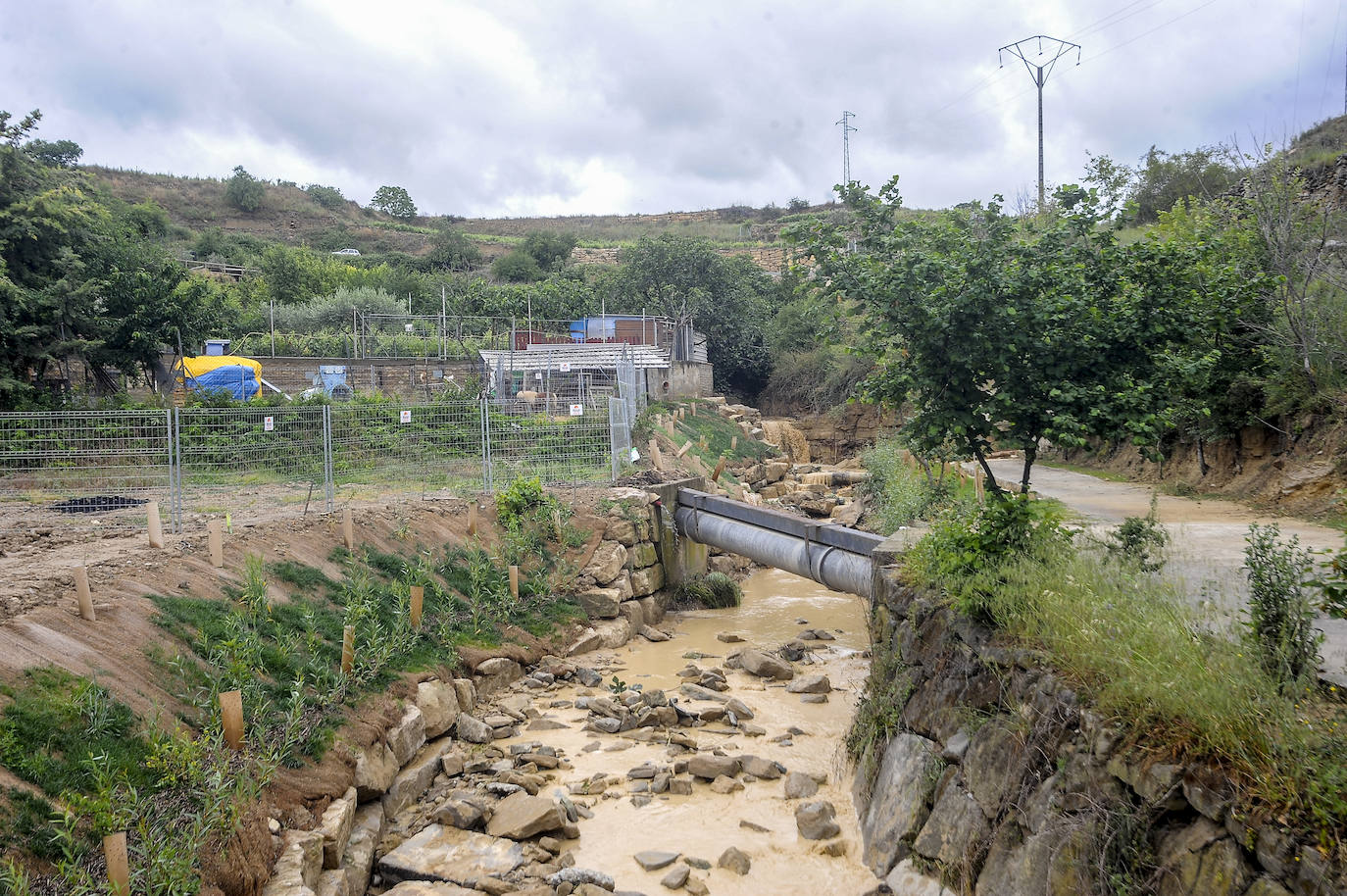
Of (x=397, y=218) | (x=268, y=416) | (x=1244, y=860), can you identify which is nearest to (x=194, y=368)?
(x=268, y=416)

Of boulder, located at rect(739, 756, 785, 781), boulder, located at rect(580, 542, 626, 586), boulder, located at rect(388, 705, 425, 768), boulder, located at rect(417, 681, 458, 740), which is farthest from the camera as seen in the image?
boulder, located at rect(580, 542, 626, 586)

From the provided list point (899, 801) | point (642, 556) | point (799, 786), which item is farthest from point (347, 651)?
point (642, 556)

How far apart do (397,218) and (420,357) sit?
238ft

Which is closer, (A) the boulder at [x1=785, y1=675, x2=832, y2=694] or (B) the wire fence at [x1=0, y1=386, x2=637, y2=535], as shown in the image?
(A) the boulder at [x1=785, y1=675, x2=832, y2=694]

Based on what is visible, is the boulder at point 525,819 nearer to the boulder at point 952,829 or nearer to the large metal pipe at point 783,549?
the boulder at point 952,829

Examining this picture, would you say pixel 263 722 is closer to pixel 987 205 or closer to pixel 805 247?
pixel 805 247

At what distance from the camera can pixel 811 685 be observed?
35.8ft

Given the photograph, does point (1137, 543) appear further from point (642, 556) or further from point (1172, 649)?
point (642, 556)

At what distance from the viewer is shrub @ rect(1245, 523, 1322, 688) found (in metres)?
4.30

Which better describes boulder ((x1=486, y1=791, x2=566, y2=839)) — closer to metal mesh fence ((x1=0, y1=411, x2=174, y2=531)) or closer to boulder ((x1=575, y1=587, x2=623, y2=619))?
boulder ((x1=575, y1=587, x2=623, y2=619))

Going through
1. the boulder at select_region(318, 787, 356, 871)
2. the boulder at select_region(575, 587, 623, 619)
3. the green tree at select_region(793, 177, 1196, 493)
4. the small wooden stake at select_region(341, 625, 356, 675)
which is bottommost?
the boulder at select_region(318, 787, 356, 871)

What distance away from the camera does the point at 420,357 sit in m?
28.9

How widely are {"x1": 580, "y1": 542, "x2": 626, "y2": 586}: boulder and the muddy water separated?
121cm

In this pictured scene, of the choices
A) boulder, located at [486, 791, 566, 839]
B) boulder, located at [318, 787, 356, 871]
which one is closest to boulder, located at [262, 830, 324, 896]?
boulder, located at [318, 787, 356, 871]
